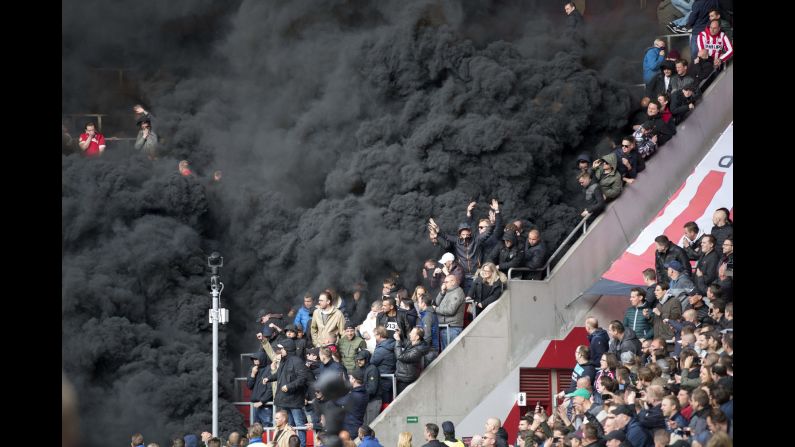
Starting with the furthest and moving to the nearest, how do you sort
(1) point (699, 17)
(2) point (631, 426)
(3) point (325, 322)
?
(1) point (699, 17), (3) point (325, 322), (2) point (631, 426)

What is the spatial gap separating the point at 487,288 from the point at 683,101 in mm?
4440

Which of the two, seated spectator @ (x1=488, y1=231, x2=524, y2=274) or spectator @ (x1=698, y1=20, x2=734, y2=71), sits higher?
spectator @ (x1=698, y1=20, x2=734, y2=71)

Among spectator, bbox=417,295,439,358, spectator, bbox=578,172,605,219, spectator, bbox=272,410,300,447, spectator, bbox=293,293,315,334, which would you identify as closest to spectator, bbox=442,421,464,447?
spectator, bbox=272,410,300,447

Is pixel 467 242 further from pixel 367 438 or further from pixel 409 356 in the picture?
pixel 367 438

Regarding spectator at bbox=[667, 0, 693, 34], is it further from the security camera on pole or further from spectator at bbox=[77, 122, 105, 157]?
spectator at bbox=[77, 122, 105, 157]

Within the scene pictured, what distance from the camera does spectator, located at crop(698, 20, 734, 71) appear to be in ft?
75.9

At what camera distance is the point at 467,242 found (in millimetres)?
21266

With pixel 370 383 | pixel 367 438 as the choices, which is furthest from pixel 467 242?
pixel 367 438

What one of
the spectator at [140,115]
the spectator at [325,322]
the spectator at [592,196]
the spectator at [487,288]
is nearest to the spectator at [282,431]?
the spectator at [325,322]

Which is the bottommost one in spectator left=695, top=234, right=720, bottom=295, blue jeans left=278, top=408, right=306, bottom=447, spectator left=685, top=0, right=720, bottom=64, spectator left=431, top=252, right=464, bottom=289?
blue jeans left=278, top=408, right=306, bottom=447

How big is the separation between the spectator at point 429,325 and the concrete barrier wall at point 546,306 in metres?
0.23

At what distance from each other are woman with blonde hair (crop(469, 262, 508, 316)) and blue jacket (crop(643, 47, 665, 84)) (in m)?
4.46
